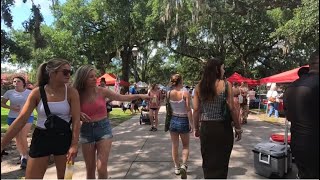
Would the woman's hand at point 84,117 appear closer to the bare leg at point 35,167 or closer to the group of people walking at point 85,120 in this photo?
the group of people walking at point 85,120

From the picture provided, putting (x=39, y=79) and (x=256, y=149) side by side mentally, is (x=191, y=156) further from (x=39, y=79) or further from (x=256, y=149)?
(x=39, y=79)

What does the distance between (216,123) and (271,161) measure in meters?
2.23

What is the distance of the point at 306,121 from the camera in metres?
2.93

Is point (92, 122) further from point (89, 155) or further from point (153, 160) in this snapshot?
point (153, 160)

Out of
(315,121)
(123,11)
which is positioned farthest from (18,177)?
(123,11)

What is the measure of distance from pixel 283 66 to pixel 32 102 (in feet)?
128

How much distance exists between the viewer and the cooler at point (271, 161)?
612 cm

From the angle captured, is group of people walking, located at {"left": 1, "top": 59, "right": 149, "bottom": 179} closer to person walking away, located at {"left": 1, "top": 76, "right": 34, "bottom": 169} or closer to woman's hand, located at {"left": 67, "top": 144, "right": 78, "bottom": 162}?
woman's hand, located at {"left": 67, "top": 144, "right": 78, "bottom": 162}

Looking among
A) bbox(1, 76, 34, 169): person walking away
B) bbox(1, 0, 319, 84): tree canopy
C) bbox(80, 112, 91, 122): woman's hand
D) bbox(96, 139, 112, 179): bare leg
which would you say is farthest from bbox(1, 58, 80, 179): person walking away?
bbox(1, 0, 319, 84): tree canopy

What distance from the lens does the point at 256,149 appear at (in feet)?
21.2

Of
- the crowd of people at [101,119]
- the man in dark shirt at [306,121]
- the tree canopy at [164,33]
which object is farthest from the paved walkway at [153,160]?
the tree canopy at [164,33]

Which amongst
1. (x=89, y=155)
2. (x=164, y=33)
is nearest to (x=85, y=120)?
(x=89, y=155)

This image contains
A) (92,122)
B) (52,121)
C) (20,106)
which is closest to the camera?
(52,121)

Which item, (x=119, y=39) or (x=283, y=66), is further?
(x=283, y=66)
